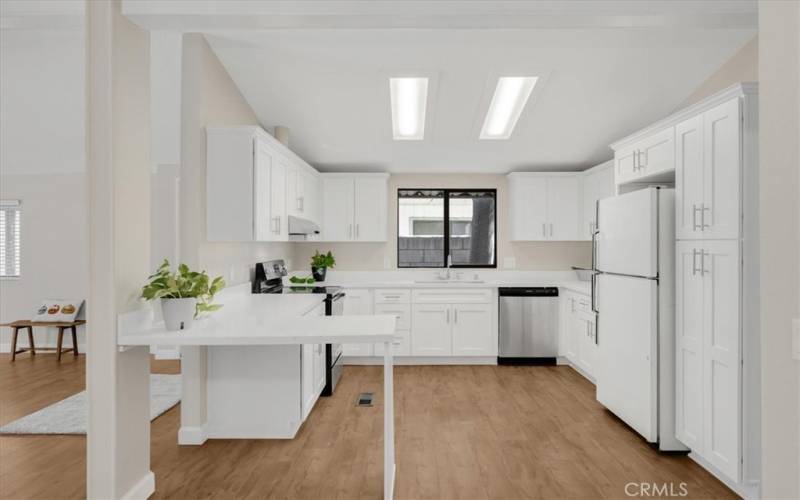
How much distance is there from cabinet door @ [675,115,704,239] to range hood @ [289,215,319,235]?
3.12 meters

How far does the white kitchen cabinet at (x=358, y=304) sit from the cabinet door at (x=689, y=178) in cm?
328

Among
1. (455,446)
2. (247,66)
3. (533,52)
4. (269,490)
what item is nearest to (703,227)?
(533,52)

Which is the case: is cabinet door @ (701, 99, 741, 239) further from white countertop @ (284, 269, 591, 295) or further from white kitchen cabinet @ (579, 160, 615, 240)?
white countertop @ (284, 269, 591, 295)

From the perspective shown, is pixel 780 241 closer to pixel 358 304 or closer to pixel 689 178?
pixel 689 178

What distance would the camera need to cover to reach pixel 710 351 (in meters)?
2.67

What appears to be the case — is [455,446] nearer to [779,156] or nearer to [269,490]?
[269,490]

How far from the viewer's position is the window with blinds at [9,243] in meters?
5.85

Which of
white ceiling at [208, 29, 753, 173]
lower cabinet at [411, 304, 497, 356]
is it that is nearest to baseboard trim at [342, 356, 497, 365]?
lower cabinet at [411, 304, 497, 356]

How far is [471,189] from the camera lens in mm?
5945

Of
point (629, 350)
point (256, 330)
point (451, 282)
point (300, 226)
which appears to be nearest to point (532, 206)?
point (451, 282)

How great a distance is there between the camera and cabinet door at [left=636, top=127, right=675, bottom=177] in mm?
3085

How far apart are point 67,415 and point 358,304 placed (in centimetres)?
285

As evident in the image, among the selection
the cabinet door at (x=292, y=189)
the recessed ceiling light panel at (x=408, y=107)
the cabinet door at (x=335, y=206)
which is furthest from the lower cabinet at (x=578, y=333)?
the cabinet door at (x=292, y=189)

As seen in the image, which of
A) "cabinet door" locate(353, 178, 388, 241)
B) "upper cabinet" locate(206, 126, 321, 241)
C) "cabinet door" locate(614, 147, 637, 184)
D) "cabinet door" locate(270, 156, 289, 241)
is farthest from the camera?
"cabinet door" locate(353, 178, 388, 241)
